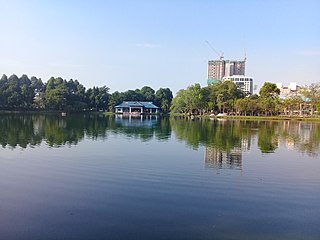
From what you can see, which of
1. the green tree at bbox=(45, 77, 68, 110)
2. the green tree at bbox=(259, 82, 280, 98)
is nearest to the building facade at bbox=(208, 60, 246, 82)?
the green tree at bbox=(259, 82, 280, 98)

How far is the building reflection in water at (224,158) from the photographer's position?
1288 cm

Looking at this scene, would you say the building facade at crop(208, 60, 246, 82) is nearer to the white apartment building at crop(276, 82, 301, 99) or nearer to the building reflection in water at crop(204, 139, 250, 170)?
the white apartment building at crop(276, 82, 301, 99)

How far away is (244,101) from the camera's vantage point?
6700cm

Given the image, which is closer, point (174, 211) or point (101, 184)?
point (174, 211)

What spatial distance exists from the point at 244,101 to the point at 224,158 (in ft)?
178

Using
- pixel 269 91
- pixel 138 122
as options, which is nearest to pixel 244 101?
pixel 269 91

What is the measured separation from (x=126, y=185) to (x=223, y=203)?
280 cm

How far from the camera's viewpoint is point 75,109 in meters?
85.6

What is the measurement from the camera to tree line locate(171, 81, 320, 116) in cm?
6581

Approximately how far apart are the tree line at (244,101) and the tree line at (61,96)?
79.9 feet

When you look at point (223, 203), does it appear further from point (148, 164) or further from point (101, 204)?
point (148, 164)

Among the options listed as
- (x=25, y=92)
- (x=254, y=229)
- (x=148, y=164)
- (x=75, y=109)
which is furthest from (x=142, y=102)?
(x=254, y=229)

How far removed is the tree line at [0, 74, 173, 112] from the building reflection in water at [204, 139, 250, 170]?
6320 cm

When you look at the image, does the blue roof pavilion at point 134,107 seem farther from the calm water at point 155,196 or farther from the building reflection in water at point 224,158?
the calm water at point 155,196
